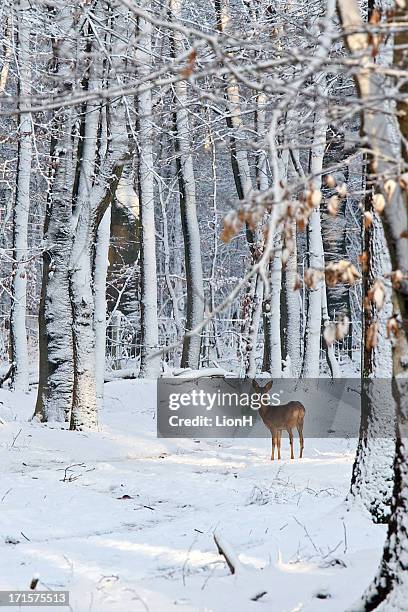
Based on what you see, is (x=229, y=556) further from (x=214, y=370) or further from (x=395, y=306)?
(x=214, y=370)

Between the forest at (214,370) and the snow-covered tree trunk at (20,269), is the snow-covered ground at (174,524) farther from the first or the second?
the snow-covered tree trunk at (20,269)

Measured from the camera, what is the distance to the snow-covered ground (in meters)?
5.18

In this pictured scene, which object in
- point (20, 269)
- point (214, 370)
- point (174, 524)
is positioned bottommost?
point (174, 524)

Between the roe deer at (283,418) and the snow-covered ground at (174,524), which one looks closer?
the snow-covered ground at (174,524)

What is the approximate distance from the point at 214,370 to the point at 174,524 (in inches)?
332

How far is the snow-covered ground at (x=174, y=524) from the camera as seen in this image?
518cm

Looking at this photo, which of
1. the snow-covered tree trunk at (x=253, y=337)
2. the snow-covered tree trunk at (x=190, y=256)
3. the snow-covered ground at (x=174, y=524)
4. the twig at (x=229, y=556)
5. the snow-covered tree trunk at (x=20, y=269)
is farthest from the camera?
the snow-covered tree trunk at (x=190, y=256)

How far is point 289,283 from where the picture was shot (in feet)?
57.4

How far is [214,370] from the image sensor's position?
16.2 meters

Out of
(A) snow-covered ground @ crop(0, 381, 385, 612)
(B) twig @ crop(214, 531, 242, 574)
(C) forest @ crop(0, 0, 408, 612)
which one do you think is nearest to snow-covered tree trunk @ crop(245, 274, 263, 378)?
(C) forest @ crop(0, 0, 408, 612)

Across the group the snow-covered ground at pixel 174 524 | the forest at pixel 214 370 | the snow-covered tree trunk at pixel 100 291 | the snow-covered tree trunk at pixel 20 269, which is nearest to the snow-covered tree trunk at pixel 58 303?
the forest at pixel 214 370

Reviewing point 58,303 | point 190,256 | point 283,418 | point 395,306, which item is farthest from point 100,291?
point 395,306

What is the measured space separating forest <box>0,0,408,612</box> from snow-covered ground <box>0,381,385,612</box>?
3cm

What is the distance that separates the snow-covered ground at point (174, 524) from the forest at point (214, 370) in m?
0.03
